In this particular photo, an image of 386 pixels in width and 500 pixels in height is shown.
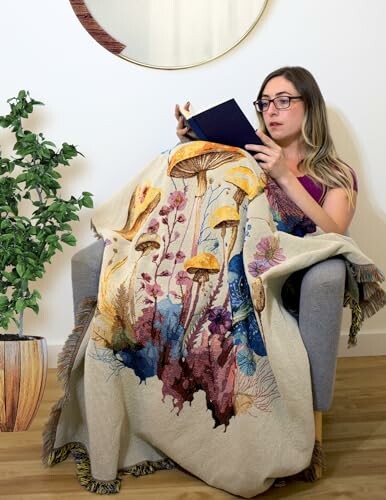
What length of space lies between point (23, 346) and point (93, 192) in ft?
2.72

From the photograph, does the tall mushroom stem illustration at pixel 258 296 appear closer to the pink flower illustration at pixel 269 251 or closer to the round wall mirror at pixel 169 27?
the pink flower illustration at pixel 269 251

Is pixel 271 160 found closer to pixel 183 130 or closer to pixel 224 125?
pixel 224 125

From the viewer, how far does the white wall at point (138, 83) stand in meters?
2.57

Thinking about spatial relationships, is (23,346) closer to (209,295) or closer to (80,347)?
(80,347)

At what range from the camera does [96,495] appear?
1591mm

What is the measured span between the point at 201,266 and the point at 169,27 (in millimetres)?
1183

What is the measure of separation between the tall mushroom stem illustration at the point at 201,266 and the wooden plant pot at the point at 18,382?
58 cm

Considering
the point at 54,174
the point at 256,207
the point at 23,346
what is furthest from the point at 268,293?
the point at 54,174

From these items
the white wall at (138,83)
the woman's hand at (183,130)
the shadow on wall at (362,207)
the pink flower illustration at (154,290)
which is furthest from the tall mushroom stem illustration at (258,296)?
the shadow on wall at (362,207)

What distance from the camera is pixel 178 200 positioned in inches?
75.5

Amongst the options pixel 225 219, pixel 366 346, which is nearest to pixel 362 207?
pixel 366 346

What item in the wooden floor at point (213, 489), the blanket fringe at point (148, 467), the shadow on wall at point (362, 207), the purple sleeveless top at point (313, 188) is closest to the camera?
the wooden floor at point (213, 489)

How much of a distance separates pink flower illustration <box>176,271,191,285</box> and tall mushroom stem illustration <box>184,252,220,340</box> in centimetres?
1

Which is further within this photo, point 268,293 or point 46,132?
point 46,132
